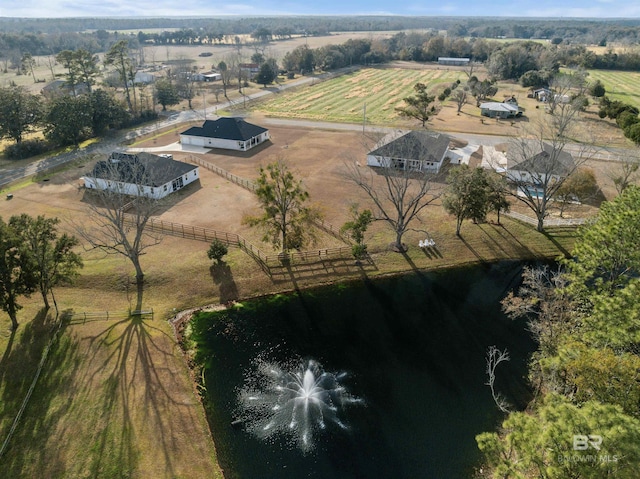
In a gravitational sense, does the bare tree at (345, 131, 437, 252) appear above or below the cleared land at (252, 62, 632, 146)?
below

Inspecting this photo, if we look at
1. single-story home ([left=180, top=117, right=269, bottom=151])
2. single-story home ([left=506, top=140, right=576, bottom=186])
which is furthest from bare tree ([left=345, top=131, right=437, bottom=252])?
single-story home ([left=180, top=117, right=269, bottom=151])

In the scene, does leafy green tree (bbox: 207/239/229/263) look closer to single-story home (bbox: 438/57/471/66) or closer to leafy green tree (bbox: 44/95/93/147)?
leafy green tree (bbox: 44/95/93/147)

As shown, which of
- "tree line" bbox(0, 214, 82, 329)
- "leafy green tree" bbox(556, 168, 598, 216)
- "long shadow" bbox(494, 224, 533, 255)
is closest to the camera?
"tree line" bbox(0, 214, 82, 329)

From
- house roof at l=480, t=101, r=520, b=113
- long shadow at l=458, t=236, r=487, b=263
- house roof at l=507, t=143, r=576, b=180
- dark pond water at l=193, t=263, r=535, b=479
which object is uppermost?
house roof at l=480, t=101, r=520, b=113

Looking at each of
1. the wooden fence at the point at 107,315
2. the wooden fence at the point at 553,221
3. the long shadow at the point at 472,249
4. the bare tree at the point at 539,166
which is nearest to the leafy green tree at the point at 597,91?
the bare tree at the point at 539,166

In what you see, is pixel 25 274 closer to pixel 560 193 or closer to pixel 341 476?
pixel 341 476

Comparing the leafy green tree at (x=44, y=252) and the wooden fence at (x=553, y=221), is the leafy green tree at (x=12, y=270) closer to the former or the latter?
the leafy green tree at (x=44, y=252)
